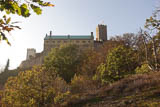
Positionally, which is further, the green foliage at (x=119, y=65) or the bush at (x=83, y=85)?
the bush at (x=83, y=85)

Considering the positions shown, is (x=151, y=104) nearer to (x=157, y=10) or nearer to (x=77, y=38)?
(x=157, y=10)

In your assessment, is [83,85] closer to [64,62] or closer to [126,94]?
[126,94]

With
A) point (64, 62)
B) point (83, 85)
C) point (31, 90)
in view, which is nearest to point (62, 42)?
point (64, 62)

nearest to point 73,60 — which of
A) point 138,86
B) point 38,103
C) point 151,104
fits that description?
point 138,86

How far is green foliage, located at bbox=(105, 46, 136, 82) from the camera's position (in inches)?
657

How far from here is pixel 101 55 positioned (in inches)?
1114

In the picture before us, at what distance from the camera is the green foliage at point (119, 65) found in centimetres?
1669

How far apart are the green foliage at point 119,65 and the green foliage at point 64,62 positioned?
1072 cm

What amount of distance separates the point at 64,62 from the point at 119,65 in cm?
1317

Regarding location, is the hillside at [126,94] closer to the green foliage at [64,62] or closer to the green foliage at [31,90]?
the green foliage at [31,90]

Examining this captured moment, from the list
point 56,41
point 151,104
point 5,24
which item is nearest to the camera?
point 5,24

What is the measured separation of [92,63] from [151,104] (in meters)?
18.0

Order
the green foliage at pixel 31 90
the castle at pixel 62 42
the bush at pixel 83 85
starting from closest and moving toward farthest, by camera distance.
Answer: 1. the green foliage at pixel 31 90
2. the bush at pixel 83 85
3. the castle at pixel 62 42

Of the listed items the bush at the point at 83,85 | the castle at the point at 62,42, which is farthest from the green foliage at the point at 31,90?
the castle at the point at 62,42
